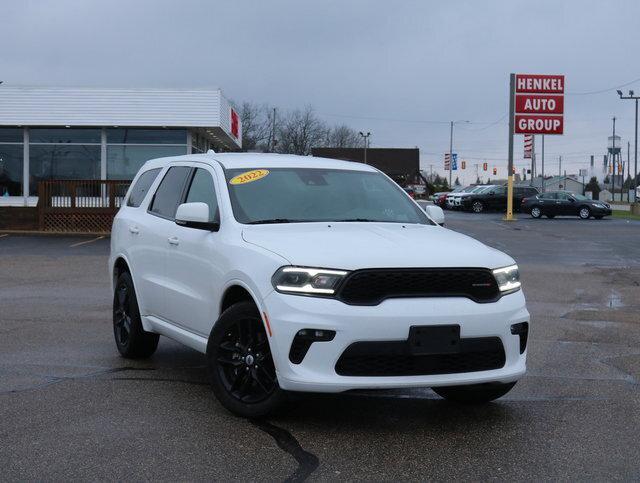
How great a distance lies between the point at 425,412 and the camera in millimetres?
6113

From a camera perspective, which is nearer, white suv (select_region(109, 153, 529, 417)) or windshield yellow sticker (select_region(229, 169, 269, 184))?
white suv (select_region(109, 153, 529, 417))

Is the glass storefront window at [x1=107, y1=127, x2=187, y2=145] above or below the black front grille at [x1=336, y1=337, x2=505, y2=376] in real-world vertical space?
above

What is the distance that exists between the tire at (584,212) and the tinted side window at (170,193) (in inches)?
1617

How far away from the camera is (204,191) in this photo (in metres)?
7.02

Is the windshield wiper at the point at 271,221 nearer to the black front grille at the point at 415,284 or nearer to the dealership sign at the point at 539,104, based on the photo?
the black front grille at the point at 415,284

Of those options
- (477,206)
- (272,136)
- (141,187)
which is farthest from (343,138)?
(141,187)

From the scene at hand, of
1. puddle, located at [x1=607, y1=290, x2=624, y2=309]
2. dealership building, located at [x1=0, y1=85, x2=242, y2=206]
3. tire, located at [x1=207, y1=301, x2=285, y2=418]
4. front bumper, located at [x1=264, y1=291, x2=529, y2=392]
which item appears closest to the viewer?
front bumper, located at [x1=264, y1=291, x2=529, y2=392]

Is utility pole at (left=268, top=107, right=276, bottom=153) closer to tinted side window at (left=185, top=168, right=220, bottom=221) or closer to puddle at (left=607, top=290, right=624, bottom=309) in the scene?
puddle at (left=607, top=290, right=624, bottom=309)

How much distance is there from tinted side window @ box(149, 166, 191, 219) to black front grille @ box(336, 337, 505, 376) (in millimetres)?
2660

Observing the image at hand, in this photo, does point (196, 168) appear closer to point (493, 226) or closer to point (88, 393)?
point (88, 393)

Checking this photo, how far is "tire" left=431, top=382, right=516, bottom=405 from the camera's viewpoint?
602 centimetres

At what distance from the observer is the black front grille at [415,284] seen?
5.28 meters

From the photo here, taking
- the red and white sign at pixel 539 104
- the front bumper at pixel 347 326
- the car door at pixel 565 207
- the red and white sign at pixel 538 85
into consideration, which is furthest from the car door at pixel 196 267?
the car door at pixel 565 207

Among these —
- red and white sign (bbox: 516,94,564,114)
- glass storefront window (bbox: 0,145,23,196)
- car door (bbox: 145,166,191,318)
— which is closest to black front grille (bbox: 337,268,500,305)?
car door (bbox: 145,166,191,318)
